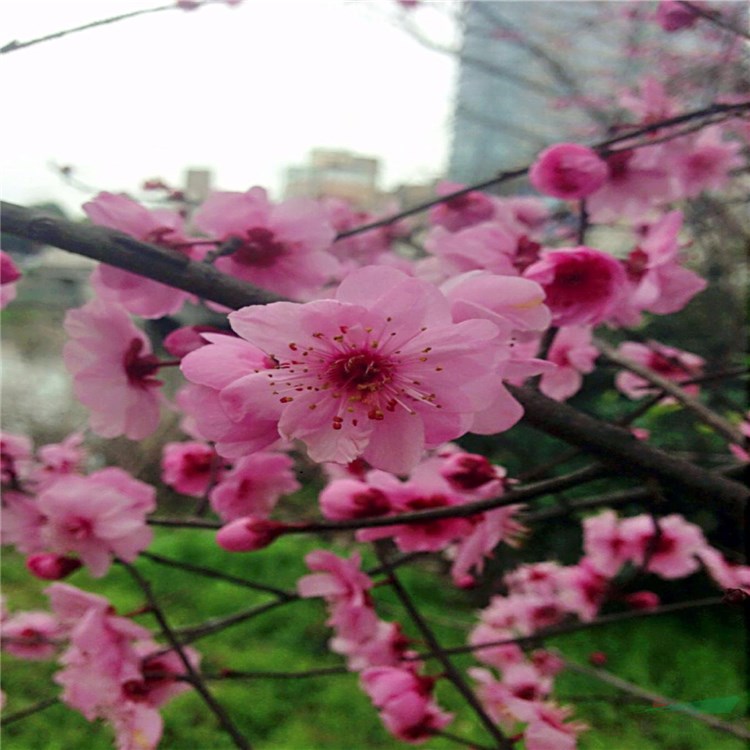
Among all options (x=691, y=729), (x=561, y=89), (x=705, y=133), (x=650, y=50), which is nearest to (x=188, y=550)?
(x=691, y=729)

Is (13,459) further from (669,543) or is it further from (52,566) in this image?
(669,543)

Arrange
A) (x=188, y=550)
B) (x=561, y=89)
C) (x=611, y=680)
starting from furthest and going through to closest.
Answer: (x=561, y=89), (x=188, y=550), (x=611, y=680)

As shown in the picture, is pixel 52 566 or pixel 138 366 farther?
pixel 52 566

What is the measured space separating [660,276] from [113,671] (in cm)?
57

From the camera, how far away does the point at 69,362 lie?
0.47 meters

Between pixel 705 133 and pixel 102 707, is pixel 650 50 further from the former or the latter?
pixel 102 707

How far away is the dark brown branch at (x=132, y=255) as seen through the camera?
1.31 ft

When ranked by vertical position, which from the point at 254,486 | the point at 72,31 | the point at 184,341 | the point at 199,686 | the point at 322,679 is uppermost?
the point at 72,31

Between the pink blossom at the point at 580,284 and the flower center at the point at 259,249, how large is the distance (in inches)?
7.9

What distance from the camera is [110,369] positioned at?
1.57ft

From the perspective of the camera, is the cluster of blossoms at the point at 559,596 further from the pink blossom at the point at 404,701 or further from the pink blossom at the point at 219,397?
the pink blossom at the point at 219,397

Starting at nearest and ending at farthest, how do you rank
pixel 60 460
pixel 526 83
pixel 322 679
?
pixel 60 460 < pixel 322 679 < pixel 526 83

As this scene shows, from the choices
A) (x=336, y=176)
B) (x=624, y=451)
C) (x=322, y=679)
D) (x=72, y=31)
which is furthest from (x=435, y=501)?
(x=322, y=679)

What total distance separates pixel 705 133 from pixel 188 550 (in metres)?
1.85
